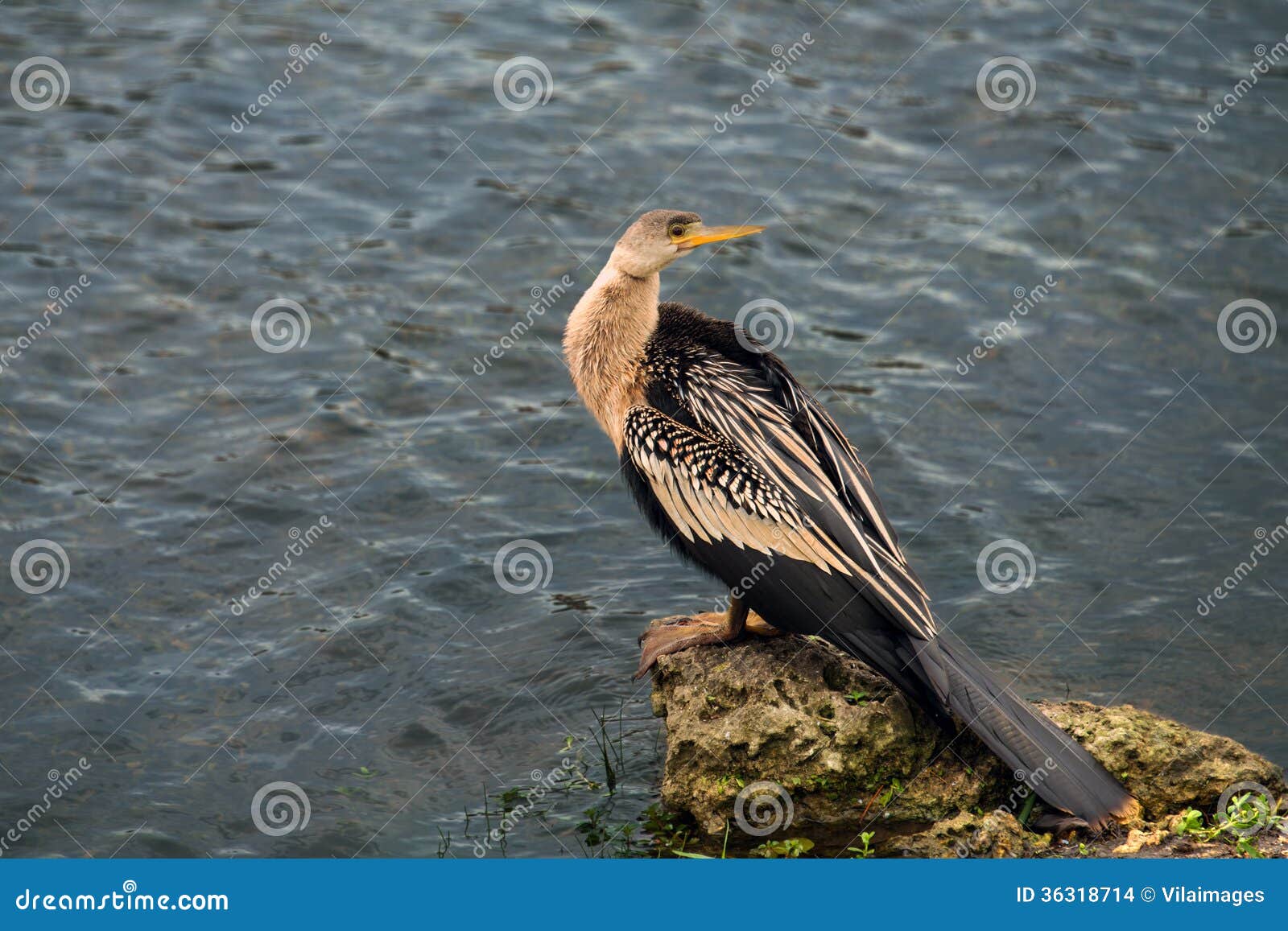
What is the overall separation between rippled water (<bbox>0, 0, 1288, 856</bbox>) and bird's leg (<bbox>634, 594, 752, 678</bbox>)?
78 centimetres

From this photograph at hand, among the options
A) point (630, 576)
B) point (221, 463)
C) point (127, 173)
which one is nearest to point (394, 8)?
point (127, 173)

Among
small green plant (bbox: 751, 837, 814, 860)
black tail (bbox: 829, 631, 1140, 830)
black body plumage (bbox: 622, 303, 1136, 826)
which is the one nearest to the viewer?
black tail (bbox: 829, 631, 1140, 830)

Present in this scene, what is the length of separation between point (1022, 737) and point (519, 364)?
6.40 meters

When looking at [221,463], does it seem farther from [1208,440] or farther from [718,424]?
[1208,440]

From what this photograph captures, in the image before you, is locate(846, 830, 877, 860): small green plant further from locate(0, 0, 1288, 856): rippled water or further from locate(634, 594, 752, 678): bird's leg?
locate(0, 0, 1288, 856): rippled water

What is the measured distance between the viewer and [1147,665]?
905 centimetres

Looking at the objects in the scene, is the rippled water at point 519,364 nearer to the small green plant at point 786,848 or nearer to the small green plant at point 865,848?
the small green plant at point 786,848

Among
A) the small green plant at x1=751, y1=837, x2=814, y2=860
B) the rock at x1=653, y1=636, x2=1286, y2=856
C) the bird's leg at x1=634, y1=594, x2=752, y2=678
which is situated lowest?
the small green plant at x1=751, y1=837, x2=814, y2=860

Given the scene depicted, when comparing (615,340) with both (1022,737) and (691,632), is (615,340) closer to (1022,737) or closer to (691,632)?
(691,632)

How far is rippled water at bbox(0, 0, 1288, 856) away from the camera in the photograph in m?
8.66

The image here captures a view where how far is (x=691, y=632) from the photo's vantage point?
7430mm

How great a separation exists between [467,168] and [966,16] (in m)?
5.91

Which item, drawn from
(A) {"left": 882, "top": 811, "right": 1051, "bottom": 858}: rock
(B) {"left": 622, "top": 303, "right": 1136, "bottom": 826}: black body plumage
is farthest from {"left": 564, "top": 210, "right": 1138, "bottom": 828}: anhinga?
(A) {"left": 882, "top": 811, "right": 1051, "bottom": 858}: rock

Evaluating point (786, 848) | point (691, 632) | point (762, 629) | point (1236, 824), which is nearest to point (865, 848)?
point (786, 848)
